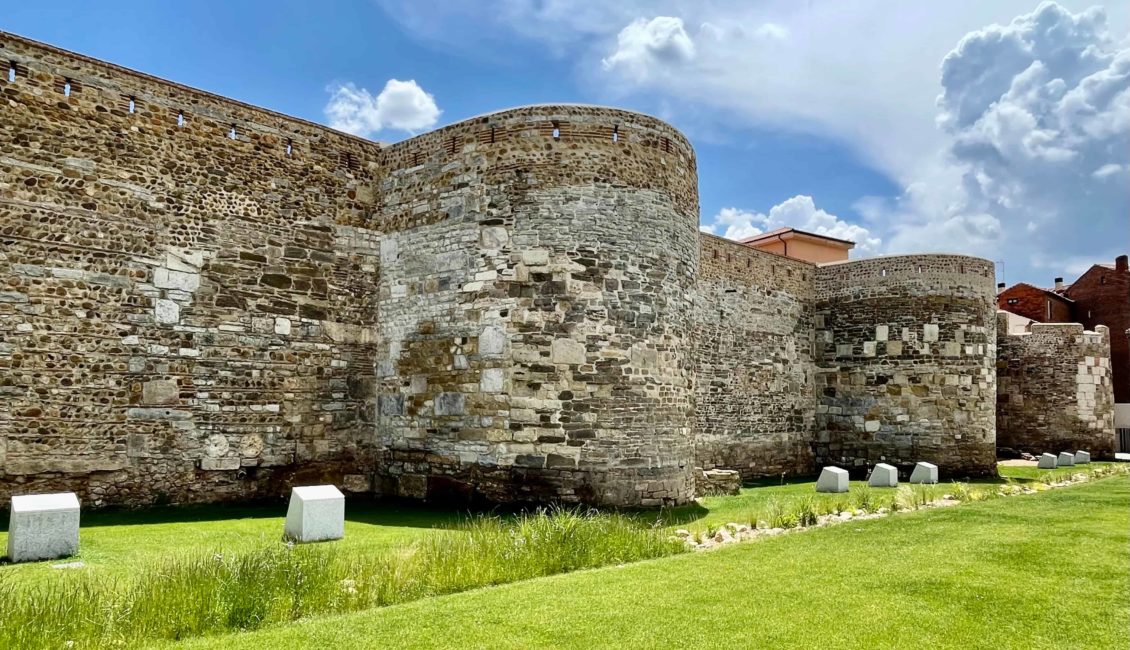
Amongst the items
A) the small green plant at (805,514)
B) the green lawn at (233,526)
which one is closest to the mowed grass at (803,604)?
the small green plant at (805,514)

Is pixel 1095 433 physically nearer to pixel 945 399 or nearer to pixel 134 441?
pixel 945 399

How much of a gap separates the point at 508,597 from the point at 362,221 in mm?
9126

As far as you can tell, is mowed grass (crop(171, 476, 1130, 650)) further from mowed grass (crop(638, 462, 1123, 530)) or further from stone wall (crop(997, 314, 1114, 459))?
stone wall (crop(997, 314, 1114, 459))

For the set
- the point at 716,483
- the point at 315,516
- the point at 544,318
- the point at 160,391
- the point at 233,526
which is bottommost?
the point at 233,526

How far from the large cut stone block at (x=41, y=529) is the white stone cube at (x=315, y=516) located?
2292mm

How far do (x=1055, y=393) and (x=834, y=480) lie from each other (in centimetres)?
1540

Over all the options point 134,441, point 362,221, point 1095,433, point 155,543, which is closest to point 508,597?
point 155,543

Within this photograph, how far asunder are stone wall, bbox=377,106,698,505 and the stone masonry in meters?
0.04

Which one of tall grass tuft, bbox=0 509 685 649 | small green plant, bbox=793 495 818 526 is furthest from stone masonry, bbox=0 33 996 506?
tall grass tuft, bbox=0 509 685 649

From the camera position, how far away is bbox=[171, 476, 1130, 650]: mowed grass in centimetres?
553

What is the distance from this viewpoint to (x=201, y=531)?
31.7 ft

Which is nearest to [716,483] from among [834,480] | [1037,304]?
[834,480]

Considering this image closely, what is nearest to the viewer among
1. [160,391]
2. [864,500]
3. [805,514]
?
[160,391]

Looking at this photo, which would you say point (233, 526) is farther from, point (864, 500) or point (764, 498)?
point (864, 500)
